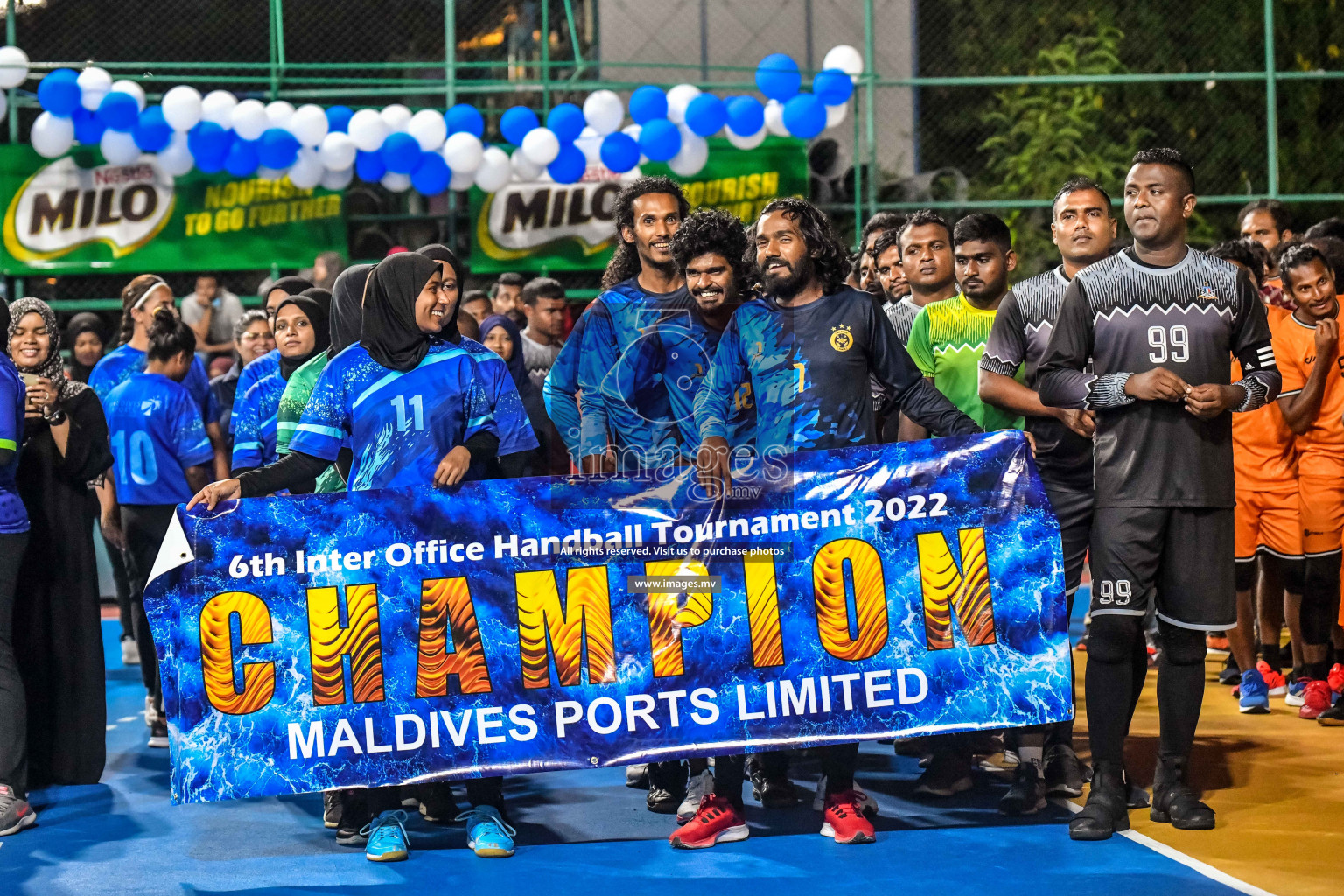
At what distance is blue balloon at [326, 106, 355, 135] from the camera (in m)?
11.7

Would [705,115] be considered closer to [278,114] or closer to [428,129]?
[428,129]

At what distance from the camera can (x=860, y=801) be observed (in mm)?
5148

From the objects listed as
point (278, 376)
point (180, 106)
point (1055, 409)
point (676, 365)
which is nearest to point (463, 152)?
point (180, 106)

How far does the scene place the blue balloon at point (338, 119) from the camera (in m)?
11.7

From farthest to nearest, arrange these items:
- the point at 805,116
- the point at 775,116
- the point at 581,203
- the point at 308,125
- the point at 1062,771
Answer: the point at 581,203 < the point at 775,116 < the point at 805,116 < the point at 308,125 < the point at 1062,771

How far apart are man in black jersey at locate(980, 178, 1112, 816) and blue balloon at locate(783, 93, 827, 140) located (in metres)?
6.31

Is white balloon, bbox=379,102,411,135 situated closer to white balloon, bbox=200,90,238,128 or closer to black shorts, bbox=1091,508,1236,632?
white balloon, bbox=200,90,238,128

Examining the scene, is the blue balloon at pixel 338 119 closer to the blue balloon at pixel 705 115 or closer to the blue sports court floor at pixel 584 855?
the blue balloon at pixel 705 115

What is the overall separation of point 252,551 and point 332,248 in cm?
755

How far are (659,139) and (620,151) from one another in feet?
1.06

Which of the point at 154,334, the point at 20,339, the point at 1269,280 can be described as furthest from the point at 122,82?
the point at 1269,280

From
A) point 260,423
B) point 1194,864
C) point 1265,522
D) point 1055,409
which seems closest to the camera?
point 1194,864

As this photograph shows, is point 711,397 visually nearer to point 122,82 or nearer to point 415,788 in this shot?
point 415,788

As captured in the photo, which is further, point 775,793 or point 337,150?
point 337,150
